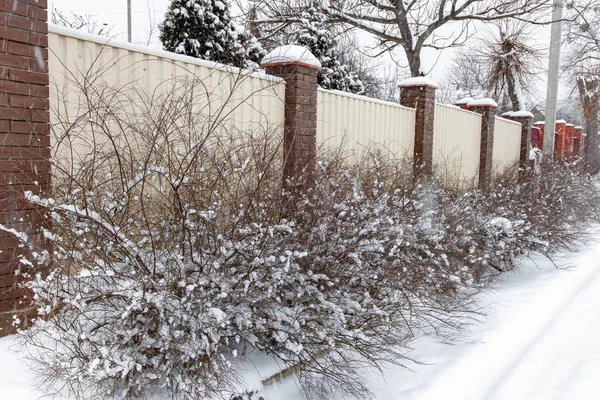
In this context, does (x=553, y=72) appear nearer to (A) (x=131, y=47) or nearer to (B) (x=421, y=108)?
(B) (x=421, y=108)

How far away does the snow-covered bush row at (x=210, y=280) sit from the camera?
242 centimetres

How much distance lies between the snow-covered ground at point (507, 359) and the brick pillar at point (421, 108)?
365cm

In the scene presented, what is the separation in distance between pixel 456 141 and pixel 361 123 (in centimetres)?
361

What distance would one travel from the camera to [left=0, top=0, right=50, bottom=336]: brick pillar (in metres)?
3.06

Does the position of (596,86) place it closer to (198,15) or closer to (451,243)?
(198,15)

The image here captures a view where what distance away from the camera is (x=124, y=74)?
412 centimetres

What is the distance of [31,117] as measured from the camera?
319 centimetres

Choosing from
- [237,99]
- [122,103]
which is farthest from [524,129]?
[122,103]

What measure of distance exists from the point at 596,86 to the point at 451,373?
2577cm

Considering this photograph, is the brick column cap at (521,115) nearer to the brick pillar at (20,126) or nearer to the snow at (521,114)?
the snow at (521,114)

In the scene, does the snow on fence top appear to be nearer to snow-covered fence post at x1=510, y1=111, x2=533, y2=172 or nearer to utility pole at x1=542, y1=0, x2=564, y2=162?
utility pole at x1=542, y1=0, x2=564, y2=162

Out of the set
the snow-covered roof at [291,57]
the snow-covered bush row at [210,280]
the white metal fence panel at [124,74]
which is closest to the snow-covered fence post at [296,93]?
the snow-covered roof at [291,57]

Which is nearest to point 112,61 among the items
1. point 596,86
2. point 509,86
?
point 509,86

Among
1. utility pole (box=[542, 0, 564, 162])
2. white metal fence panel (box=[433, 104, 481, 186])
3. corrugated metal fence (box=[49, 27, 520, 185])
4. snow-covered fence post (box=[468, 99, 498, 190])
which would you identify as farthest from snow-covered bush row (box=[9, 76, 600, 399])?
utility pole (box=[542, 0, 564, 162])
